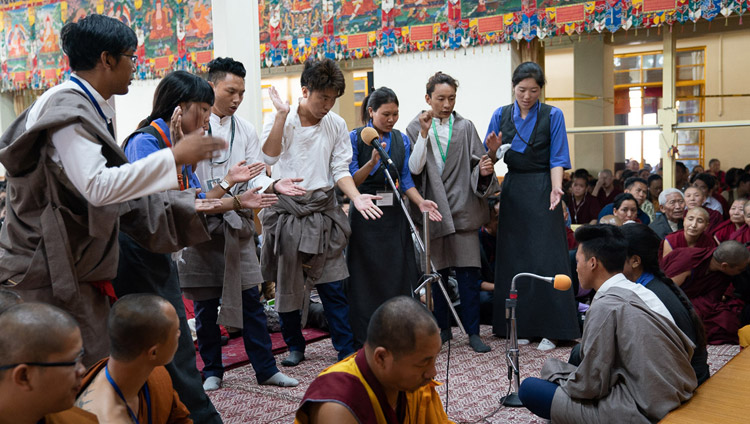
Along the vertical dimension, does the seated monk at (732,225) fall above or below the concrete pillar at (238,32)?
below

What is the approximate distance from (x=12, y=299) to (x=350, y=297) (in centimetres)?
251

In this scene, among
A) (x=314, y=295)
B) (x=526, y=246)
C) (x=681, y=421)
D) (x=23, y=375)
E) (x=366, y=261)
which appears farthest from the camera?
(x=314, y=295)

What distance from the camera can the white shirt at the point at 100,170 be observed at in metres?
1.88

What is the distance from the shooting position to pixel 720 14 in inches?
239

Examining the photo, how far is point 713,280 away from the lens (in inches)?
188

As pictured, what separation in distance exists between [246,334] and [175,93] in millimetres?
1448

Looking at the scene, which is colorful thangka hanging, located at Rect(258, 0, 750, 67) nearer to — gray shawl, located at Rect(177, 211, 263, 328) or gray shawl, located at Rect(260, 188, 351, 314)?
gray shawl, located at Rect(260, 188, 351, 314)

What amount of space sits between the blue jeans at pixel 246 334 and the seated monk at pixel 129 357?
1.61m

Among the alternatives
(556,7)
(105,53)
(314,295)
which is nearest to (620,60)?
(556,7)

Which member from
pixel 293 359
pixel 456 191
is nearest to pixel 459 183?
A: pixel 456 191

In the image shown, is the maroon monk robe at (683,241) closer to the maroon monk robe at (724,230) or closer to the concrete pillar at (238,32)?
the maroon monk robe at (724,230)

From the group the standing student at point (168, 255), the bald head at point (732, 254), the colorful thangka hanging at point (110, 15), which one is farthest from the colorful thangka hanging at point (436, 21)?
the standing student at point (168, 255)

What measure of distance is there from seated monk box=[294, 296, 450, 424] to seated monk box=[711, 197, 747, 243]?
4.24 m

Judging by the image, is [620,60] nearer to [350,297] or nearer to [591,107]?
[591,107]
